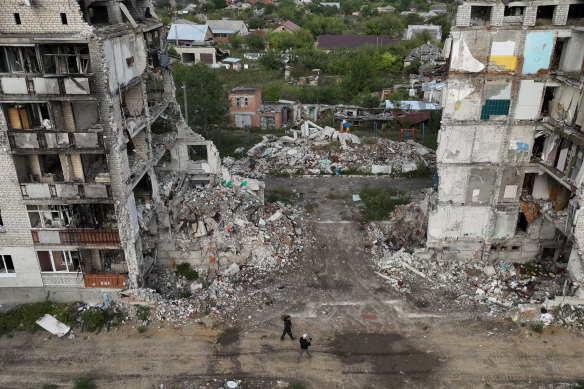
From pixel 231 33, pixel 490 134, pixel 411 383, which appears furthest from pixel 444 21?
pixel 411 383

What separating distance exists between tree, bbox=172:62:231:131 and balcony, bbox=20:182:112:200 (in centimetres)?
2077

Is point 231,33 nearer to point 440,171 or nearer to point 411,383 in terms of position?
point 440,171

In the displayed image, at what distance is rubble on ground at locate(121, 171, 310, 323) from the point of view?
1980 cm

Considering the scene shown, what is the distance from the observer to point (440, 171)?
21766 mm

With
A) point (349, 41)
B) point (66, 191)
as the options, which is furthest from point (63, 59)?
point (349, 41)

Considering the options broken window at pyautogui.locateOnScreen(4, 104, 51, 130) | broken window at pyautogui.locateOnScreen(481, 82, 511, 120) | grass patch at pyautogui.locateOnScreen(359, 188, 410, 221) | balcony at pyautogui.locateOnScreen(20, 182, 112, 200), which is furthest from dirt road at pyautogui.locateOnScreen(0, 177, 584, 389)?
broken window at pyautogui.locateOnScreen(481, 82, 511, 120)

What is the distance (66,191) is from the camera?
1809 centimetres

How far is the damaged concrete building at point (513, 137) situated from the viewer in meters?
19.2

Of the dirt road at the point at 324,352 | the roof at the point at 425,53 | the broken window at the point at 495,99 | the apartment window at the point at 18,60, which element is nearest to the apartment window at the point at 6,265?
the dirt road at the point at 324,352

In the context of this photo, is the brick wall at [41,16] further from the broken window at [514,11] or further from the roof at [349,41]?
the roof at [349,41]

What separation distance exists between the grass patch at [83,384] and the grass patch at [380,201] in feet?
56.8

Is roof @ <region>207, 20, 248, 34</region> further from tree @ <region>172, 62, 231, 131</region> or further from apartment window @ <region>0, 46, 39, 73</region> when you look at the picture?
apartment window @ <region>0, 46, 39, 73</region>

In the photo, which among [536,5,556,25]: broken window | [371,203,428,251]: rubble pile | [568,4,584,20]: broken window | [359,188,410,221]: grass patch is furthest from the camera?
[359,188,410,221]: grass patch

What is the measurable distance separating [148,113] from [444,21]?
82.4m
